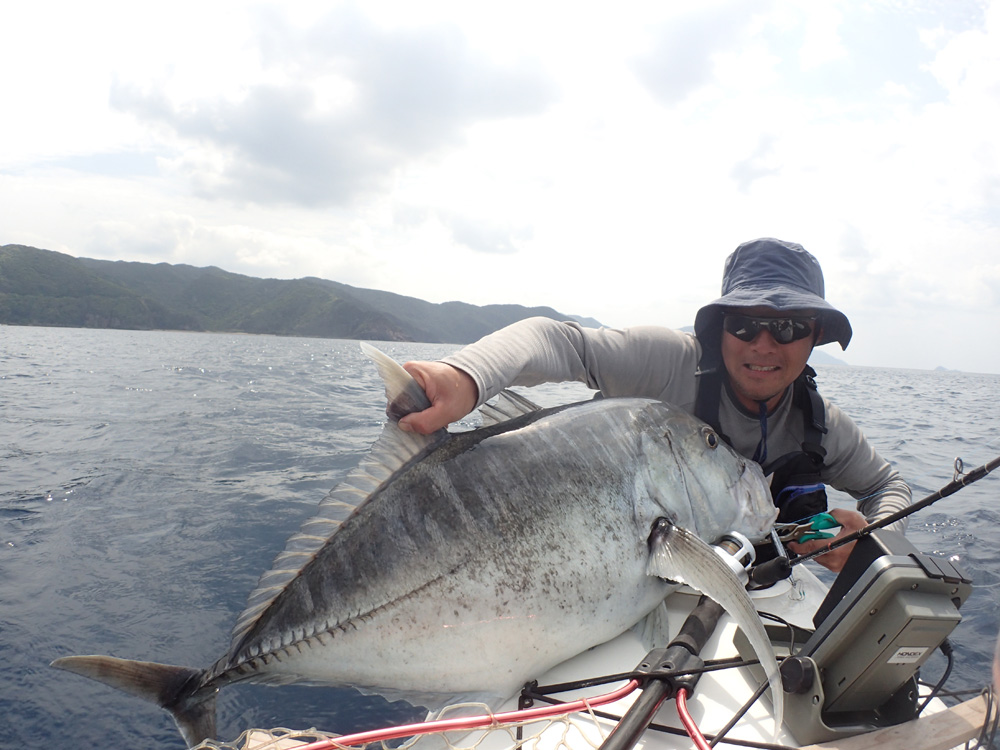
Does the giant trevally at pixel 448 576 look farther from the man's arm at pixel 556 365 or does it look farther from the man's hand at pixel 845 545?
the man's hand at pixel 845 545

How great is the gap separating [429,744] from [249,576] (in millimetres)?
2736

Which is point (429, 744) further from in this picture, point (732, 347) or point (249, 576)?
point (249, 576)

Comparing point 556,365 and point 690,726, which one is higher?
point 556,365

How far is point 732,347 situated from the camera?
2.90m

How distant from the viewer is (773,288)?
2.76 m

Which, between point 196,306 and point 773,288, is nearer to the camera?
point 773,288

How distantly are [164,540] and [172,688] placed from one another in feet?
10.5

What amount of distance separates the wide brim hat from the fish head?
800mm

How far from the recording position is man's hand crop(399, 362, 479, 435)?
1.92 m

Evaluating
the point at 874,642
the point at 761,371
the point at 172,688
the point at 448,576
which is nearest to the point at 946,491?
the point at 874,642

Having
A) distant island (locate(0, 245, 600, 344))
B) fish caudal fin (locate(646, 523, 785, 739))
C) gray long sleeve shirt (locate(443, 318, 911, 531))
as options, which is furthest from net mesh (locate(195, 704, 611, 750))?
distant island (locate(0, 245, 600, 344))

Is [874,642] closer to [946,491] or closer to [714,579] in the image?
[714,579]

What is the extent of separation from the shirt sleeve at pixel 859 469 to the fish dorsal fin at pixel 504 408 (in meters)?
1.95

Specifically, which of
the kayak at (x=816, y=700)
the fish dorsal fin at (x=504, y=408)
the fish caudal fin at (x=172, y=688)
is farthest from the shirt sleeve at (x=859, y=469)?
the fish caudal fin at (x=172, y=688)
